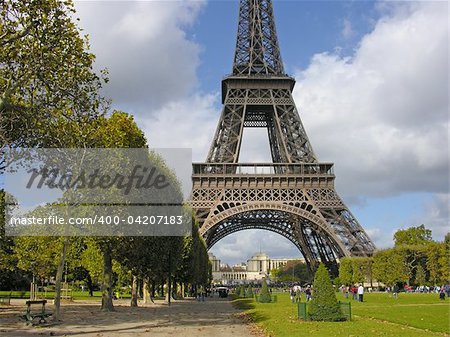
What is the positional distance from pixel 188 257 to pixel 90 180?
30.2 meters

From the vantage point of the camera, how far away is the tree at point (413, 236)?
110m

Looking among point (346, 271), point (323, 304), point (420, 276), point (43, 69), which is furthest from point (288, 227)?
point (43, 69)

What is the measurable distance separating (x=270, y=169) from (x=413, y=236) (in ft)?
169

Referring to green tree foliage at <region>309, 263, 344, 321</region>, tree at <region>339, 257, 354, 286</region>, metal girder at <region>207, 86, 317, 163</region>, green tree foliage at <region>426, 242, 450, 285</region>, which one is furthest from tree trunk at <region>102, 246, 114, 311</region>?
green tree foliage at <region>426, 242, 450, 285</region>

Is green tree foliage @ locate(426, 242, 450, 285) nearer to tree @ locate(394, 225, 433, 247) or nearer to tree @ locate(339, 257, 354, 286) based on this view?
tree @ locate(339, 257, 354, 286)

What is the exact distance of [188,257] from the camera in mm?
56531

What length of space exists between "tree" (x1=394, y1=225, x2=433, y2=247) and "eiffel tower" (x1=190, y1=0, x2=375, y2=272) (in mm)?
28390

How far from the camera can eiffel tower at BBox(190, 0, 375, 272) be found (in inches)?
2753

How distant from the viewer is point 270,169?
7419 cm

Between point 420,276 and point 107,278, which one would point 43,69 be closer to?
point 107,278

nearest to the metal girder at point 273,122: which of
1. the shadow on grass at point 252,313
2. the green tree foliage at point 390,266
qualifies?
the green tree foliage at point 390,266

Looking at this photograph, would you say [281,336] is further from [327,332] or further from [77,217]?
[77,217]

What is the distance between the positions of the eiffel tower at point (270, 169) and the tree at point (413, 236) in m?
28.4

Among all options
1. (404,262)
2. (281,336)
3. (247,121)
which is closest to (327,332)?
(281,336)
